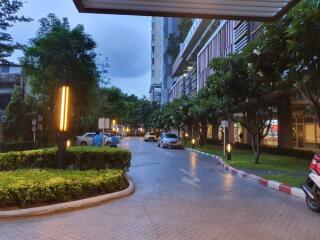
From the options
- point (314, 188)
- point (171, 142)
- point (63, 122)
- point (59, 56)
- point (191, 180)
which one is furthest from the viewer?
point (171, 142)

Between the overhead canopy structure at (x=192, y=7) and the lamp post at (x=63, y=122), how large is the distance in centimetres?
637

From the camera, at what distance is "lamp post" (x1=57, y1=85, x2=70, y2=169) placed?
13406 millimetres

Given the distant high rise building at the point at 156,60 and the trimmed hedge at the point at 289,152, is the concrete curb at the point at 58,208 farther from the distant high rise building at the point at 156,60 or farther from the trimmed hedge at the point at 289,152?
the distant high rise building at the point at 156,60

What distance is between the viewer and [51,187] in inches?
374

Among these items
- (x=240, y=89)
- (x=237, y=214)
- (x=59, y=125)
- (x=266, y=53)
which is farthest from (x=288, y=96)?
(x=237, y=214)

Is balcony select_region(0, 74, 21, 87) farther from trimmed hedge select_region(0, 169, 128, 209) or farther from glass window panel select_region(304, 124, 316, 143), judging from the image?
trimmed hedge select_region(0, 169, 128, 209)

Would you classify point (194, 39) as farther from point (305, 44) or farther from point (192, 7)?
point (192, 7)

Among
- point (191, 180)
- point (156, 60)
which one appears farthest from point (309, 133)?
point (156, 60)

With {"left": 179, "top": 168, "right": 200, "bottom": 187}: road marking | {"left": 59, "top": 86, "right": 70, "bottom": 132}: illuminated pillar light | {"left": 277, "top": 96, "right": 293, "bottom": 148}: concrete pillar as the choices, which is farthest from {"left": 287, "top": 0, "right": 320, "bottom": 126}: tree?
{"left": 277, "top": 96, "right": 293, "bottom": 148}: concrete pillar

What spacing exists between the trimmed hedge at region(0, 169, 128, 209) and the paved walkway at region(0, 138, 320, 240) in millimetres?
719

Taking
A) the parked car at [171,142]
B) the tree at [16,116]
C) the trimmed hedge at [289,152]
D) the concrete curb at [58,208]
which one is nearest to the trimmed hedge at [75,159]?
the concrete curb at [58,208]

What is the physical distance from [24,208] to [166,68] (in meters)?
117

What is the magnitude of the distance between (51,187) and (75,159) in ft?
16.9

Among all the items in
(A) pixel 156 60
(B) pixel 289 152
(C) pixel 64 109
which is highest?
(A) pixel 156 60
